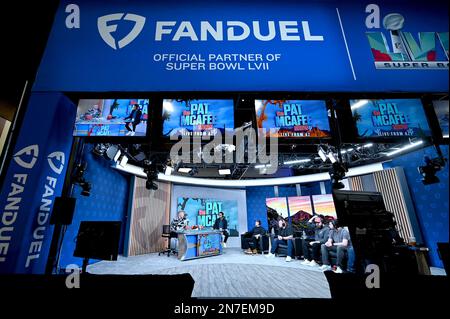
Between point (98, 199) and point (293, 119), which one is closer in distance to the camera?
point (293, 119)

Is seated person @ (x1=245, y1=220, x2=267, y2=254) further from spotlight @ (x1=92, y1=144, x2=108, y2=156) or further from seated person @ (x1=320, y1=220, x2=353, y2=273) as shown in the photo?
spotlight @ (x1=92, y1=144, x2=108, y2=156)

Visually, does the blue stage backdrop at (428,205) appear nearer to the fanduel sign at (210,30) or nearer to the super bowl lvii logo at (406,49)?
the super bowl lvii logo at (406,49)

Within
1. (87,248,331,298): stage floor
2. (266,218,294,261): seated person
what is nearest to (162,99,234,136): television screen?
(87,248,331,298): stage floor

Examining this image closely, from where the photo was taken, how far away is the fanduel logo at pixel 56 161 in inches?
71.7

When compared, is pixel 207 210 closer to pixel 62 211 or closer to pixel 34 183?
pixel 62 211

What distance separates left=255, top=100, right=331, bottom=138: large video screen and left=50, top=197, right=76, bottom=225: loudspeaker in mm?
2295

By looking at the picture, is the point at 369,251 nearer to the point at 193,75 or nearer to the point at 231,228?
the point at 193,75

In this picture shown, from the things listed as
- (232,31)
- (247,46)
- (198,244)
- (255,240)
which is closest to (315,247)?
(255,240)

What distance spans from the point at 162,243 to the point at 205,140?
8.52 metres

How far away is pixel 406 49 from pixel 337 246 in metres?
4.94

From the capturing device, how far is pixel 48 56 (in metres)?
1.98

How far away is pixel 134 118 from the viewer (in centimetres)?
266

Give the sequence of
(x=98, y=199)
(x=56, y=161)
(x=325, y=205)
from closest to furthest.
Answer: (x=56, y=161)
(x=98, y=199)
(x=325, y=205)

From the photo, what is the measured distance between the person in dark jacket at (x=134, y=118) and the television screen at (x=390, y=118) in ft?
9.52
